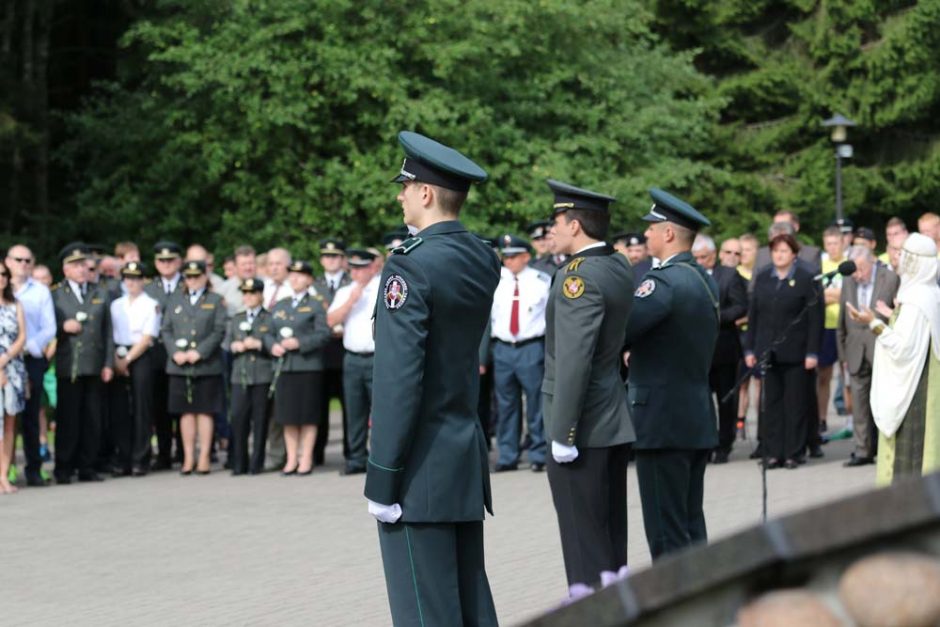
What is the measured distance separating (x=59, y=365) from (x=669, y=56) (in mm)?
21815

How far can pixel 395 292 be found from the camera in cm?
502

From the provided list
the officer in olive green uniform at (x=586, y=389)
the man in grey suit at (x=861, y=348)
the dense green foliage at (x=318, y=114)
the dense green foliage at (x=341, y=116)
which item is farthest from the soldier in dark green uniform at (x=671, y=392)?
the dense green foliage at (x=318, y=114)

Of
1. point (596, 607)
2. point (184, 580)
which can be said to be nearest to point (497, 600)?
point (184, 580)

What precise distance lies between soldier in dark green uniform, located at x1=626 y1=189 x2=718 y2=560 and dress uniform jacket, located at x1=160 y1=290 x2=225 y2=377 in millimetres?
8311

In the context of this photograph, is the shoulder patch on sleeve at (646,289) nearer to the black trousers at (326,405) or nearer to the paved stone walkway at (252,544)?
the paved stone walkway at (252,544)

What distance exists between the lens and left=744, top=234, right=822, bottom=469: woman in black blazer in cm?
1452

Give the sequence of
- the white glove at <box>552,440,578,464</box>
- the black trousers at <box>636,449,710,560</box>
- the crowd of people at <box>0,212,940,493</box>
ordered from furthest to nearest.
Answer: the crowd of people at <box>0,212,940,493</box> < the black trousers at <box>636,449,710,560</box> < the white glove at <box>552,440,578,464</box>

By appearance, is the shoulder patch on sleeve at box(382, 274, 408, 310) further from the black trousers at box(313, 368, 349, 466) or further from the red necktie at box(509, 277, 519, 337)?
the black trousers at box(313, 368, 349, 466)

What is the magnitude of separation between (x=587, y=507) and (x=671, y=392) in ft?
2.73

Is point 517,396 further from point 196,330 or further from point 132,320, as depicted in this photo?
point 132,320

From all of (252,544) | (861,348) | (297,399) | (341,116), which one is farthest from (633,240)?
(341,116)

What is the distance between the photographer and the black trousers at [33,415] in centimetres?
1418

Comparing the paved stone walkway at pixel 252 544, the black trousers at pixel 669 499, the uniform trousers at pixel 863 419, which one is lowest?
the paved stone walkway at pixel 252 544

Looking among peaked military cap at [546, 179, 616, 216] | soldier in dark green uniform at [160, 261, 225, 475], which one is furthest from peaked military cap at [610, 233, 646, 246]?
peaked military cap at [546, 179, 616, 216]
